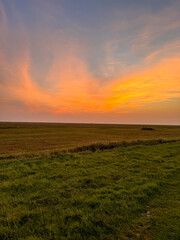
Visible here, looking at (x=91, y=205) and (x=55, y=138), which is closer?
(x=91, y=205)

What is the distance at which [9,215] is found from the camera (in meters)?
4.98

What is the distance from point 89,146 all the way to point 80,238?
49.2 feet

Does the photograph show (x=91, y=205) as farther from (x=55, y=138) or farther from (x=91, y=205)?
(x=55, y=138)

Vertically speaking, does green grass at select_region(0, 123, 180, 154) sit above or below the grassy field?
below

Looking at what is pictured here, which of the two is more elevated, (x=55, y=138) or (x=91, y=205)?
(x=91, y=205)

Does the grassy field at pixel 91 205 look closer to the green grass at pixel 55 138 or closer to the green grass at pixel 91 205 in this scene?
the green grass at pixel 91 205

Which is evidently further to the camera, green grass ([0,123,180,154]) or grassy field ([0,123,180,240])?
green grass ([0,123,180,154])

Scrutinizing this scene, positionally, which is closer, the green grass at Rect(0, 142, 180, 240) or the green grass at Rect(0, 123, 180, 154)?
the green grass at Rect(0, 142, 180, 240)

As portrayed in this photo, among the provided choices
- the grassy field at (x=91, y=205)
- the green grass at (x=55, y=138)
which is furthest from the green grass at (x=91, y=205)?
the green grass at (x=55, y=138)

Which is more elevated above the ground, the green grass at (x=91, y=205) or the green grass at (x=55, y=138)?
the green grass at (x=91, y=205)

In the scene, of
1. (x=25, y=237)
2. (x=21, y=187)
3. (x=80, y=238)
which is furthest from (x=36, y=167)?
(x=80, y=238)

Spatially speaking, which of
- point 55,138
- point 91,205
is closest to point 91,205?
point 91,205

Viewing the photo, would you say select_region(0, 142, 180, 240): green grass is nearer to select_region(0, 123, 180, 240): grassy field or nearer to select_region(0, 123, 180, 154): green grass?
select_region(0, 123, 180, 240): grassy field

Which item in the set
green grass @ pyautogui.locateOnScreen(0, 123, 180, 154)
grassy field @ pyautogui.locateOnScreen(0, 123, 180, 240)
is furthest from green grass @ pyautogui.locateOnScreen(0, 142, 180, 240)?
green grass @ pyautogui.locateOnScreen(0, 123, 180, 154)
